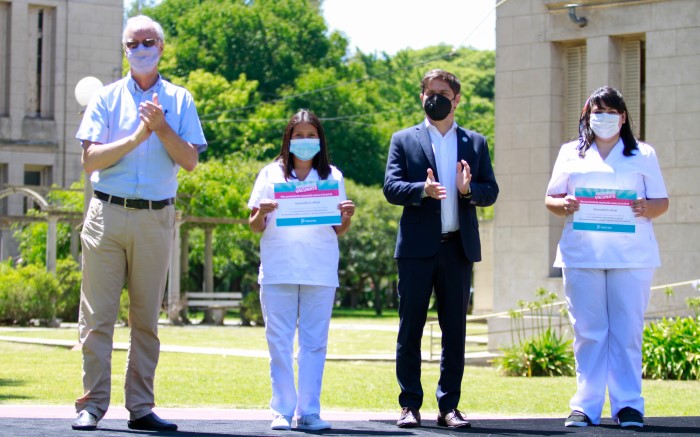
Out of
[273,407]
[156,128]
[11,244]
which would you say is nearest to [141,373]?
[273,407]

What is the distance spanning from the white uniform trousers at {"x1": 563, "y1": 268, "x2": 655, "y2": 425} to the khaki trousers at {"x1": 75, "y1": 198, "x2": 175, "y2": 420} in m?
2.98

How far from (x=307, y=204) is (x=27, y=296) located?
22401 mm

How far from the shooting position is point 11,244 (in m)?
45.5

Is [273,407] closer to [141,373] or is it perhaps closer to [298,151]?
[141,373]

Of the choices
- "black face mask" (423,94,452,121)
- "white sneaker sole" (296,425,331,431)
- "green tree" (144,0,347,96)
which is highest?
"green tree" (144,0,347,96)

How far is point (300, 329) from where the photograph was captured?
8.48m

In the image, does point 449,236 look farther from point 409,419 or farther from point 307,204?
point 409,419

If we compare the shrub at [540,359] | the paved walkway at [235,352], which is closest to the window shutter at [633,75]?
the shrub at [540,359]

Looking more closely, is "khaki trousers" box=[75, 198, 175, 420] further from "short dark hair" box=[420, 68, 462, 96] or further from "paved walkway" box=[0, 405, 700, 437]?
"short dark hair" box=[420, 68, 462, 96]

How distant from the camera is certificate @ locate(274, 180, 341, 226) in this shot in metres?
8.41

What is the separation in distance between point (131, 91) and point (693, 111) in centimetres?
1301

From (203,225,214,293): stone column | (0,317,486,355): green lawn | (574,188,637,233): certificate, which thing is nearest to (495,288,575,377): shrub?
(0,317,486,355): green lawn

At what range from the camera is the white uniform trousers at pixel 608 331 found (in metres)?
8.84

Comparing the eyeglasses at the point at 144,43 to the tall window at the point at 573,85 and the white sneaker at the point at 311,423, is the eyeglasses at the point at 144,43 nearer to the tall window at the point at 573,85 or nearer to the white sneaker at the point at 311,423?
the white sneaker at the point at 311,423
